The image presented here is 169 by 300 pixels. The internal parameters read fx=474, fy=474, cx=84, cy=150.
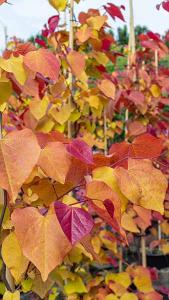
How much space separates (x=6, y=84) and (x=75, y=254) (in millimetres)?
608

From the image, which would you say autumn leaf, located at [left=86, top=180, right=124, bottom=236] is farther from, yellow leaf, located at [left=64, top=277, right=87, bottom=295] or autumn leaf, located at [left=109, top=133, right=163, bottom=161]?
yellow leaf, located at [left=64, top=277, right=87, bottom=295]

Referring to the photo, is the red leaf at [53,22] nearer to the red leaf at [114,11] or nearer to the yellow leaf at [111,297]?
the red leaf at [114,11]

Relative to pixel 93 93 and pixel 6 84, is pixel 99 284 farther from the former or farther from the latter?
pixel 6 84

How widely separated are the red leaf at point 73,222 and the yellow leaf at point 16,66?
0.22 meters

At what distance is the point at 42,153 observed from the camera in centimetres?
68

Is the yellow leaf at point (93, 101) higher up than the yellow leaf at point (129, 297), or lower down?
higher up

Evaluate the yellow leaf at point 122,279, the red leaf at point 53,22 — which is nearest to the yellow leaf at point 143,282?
the yellow leaf at point 122,279

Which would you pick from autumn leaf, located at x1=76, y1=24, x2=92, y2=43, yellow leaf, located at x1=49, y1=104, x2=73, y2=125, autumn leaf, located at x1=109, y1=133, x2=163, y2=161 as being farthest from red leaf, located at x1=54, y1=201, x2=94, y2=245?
autumn leaf, located at x1=76, y1=24, x2=92, y2=43

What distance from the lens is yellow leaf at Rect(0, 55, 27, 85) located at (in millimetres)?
711

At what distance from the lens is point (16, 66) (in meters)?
0.73

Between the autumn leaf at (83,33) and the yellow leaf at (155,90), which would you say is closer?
the autumn leaf at (83,33)

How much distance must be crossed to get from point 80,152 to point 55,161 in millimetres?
38

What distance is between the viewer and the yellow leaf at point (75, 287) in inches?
60.5

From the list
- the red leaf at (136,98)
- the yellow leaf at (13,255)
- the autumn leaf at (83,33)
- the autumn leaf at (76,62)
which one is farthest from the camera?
the red leaf at (136,98)
